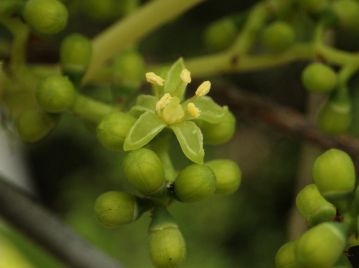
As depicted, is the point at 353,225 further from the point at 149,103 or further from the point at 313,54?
the point at 313,54

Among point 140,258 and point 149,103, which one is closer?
point 149,103

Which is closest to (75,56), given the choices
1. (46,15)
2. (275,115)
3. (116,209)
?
(46,15)

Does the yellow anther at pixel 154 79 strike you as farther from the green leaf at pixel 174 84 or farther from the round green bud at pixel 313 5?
the round green bud at pixel 313 5

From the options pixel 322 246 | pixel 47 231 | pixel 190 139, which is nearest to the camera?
pixel 322 246

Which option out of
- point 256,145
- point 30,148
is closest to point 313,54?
point 256,145

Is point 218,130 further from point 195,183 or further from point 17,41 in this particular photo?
point 17,41

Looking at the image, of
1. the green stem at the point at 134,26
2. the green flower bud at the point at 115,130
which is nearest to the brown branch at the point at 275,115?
the green stem at the point at 134,26
